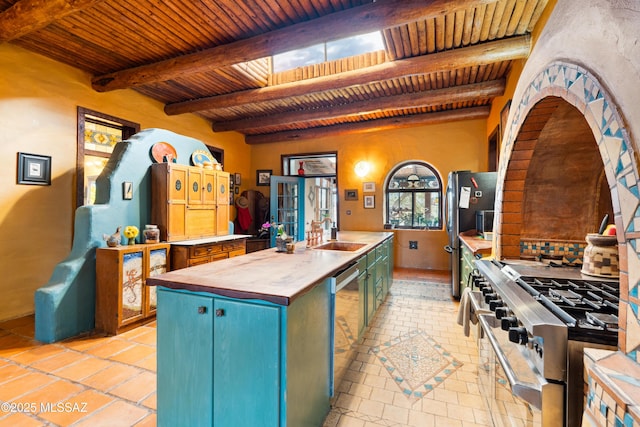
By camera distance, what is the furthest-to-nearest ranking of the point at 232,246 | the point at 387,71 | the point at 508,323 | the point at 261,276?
the point at 232,246 → the point at 387,71 → the point at 261,276 → the point at 508,323

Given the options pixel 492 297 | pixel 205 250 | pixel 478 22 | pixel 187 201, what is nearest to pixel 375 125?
pixel 478 22

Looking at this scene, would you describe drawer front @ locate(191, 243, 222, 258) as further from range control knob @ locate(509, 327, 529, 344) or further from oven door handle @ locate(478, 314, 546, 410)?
range control knob @ locate(509, 327, 529, 344)

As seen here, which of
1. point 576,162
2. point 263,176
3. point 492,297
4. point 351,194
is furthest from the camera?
point 263,176

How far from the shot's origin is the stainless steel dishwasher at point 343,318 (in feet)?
5.93

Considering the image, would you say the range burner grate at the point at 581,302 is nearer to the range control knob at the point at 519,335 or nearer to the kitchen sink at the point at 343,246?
the range control knob at the point at 519,335

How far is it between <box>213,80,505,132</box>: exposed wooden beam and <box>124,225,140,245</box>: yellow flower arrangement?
3.32 metres

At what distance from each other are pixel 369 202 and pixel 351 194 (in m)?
0.46

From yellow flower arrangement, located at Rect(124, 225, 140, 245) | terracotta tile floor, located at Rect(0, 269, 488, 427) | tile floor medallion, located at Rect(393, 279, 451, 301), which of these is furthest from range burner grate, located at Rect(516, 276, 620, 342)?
yellow flower arrangement, located at Rect(124, 225, 140, 245)

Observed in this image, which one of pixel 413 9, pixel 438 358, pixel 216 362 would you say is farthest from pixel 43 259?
pixel 413 9

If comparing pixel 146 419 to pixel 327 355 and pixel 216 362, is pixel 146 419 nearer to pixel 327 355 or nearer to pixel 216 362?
pixel 216 362

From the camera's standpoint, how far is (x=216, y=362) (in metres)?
1.34

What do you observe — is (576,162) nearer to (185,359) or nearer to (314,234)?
(314,234)

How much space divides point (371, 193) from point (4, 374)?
5.71m

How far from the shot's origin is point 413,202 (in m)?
6.08
